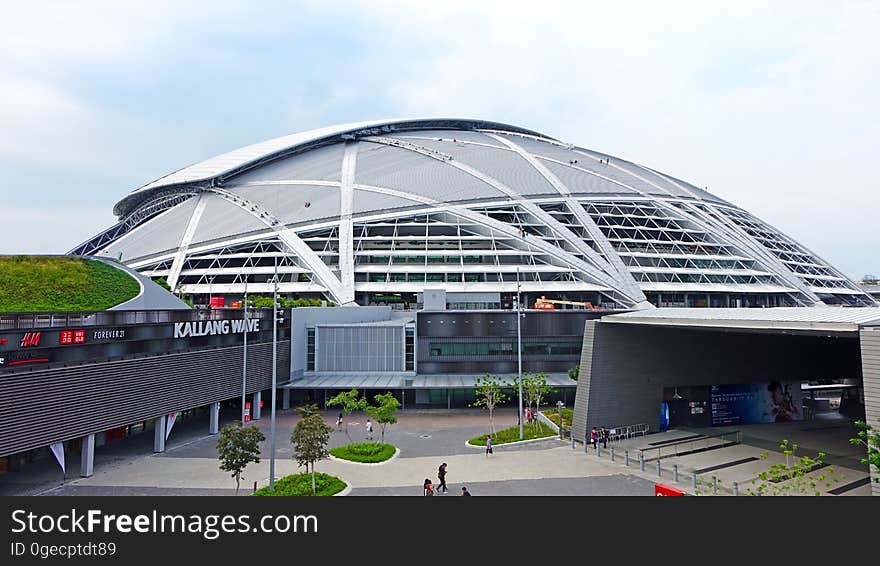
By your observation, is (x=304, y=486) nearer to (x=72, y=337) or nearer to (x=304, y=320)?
(x=72, y=337)

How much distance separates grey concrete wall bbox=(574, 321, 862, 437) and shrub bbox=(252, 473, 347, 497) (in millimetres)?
17337

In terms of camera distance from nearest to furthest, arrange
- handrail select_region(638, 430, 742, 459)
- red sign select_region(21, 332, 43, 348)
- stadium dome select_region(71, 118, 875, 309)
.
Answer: red sign select_region(21, 332, 43, 348), handrail select_region(638, 430, 742, 459), stadium dome select_region(71, 118, 875, 309)

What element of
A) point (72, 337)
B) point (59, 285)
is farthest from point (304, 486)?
point (59, 285)

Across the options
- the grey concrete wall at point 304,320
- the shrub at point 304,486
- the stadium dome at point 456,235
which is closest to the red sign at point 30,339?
the shrub at point 304,486

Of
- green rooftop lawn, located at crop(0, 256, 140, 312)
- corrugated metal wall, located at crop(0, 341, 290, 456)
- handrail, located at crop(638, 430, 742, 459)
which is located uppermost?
green rooftop lawn, located at crop(0, 256, 140, 312)

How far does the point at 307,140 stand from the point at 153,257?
31.8 meters

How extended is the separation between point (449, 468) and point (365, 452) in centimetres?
548

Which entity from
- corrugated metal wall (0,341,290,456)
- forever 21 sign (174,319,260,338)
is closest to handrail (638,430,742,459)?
corrugated metal wall (0,341,290,456)

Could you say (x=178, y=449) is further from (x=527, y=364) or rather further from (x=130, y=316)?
(x=527, y=364)

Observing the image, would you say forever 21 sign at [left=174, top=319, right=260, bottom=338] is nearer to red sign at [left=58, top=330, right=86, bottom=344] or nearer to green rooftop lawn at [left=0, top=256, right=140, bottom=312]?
red sign at [left=58, top=330, right=86, bottom=344]

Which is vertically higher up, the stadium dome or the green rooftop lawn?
the stadium dome

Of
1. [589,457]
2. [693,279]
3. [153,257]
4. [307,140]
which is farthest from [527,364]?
[307,140]

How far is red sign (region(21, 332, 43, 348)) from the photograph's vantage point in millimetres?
23906

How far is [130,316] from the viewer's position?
102 feet
